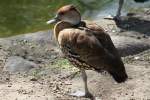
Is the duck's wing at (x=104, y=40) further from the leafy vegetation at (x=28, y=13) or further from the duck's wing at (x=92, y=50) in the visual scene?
the leafy vegetation at (x=28, y=13)

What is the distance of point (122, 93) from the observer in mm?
6094

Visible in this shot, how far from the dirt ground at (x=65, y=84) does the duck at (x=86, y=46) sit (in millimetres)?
378

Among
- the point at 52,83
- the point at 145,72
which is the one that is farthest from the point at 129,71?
the point at 52,83

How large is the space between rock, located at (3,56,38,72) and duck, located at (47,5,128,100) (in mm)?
1124

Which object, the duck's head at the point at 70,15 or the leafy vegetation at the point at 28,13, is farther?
the leafy vegetation at the point at 28,13

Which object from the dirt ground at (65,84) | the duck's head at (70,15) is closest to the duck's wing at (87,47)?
the duck's head at (70,15)

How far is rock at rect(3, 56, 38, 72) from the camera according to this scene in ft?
22.5

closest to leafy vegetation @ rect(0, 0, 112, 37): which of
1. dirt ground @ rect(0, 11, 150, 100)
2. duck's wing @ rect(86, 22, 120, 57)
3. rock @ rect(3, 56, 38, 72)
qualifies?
rock @ rect(3, 56, 38, 72)

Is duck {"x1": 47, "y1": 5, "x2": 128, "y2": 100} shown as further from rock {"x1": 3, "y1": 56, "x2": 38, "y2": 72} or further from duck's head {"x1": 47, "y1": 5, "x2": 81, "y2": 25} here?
rock {"x1": 3, "y1": 56, "x2": 38, "y2": 72}

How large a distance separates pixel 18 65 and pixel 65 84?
2.95ft

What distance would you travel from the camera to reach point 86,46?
18.2ft

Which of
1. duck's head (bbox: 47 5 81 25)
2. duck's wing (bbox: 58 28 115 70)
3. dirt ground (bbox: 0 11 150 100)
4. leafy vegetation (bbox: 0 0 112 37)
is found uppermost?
leafy vegetation (bbox: 0 0 112 37)

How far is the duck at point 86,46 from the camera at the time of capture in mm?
5492

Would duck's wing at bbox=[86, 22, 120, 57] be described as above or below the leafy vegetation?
below
